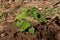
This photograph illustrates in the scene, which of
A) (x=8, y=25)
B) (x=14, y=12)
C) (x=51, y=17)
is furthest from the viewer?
(x=14, y=12)

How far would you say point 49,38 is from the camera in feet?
11.3

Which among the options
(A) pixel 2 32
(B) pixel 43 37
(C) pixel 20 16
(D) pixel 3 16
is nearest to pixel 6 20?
(D) pixel 3 16

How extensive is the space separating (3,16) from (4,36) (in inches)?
37.0

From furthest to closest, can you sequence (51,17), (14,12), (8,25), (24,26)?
(14,12) < (51,17) < (8,25) < (24,26)

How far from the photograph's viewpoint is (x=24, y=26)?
3.34m

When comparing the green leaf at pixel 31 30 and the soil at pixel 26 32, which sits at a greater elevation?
the green leaf at pixel 31 30

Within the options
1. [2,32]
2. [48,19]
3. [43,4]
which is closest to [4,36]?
[2,32]

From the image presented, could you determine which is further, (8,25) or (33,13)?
(8,25)

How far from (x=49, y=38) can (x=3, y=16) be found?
141 centimetres

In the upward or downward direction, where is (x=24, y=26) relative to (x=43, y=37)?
upward

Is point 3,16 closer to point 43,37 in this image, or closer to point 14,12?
point 14,12

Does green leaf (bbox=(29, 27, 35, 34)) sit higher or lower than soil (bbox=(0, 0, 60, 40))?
higher

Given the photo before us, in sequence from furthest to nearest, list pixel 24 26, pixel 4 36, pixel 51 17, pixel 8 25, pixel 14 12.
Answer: pixel 14 12, pixel 51 17, pixel 8 25, pixel 4 36, pixel 24 26

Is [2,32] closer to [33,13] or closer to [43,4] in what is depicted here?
[33,13]
